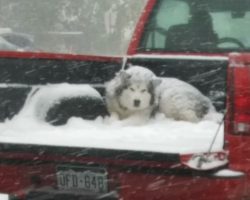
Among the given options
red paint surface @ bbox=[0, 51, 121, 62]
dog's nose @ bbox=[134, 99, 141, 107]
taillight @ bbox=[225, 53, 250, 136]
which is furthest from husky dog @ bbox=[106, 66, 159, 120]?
taillight @ bbox=[225, 53, 250, 136]

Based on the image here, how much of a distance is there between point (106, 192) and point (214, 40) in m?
2.55

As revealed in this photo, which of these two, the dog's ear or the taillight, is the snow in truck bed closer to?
the taillight

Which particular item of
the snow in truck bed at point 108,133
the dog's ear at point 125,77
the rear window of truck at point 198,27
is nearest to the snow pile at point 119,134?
the snow in truck bed at point 108,133

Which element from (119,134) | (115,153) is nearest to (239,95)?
(115,153)

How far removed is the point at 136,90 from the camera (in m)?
4.89

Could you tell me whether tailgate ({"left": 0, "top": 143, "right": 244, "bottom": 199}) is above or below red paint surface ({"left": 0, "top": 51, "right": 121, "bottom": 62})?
below

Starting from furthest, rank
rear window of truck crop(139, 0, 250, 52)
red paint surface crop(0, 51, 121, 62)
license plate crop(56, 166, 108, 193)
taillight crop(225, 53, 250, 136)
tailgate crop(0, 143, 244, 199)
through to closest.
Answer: rear window of truck crop(139, 0, 250, 52)
red paint surface crop(0, 51, 121, 62)
license plate crop(56, 166, 108, 193)
tailgate crop(0, 143, 244, 199)
taillight crop(225, 53, 250, 136)

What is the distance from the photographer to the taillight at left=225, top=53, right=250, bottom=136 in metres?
3.89

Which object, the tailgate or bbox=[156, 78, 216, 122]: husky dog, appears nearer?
the tailgate

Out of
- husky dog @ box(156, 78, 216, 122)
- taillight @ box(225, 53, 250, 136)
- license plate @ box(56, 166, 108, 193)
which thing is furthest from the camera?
husky dog @ box(156, 78, 216, 122)

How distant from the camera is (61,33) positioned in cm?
3769

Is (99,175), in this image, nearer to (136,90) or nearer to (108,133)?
(108,133)

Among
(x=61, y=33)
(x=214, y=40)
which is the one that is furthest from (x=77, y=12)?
(x=214, y=40)

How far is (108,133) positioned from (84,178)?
37 centimetres
